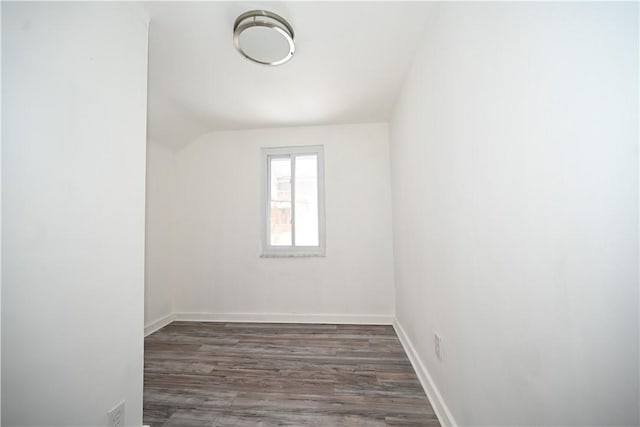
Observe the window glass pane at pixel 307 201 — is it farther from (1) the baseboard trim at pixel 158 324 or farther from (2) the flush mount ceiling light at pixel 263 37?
(1) the baseboard trim at pixel 158 324

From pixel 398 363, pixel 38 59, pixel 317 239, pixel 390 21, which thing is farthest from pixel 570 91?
pixel 317 239

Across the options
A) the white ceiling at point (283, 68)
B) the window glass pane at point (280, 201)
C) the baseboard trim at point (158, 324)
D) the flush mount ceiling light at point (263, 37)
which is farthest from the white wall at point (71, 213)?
the window glass pane at point (280, 201)

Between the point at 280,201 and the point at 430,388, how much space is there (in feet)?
7.97

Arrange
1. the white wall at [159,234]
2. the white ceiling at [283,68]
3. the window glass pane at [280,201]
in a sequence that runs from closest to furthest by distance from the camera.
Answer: the white ceiling at [283,68] < the white wall at [159,234] < the window glass pane at [280,201]

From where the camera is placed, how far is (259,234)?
3.20 m

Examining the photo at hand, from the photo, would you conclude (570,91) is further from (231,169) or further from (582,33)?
(231,169)

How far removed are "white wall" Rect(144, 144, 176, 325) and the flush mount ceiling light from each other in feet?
6.24

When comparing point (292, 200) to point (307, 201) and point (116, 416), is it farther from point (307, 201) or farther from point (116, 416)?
point (116, 416)

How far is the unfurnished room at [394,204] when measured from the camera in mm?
591

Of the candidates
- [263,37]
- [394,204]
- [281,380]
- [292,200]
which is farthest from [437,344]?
[292,200]

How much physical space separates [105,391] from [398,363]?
6.20 feet

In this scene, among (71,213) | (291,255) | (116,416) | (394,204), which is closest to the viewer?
(71,213)

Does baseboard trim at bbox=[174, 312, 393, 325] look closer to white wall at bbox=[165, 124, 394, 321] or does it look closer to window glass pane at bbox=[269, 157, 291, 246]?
white wall at bbox=[165, 124, 394, 321]

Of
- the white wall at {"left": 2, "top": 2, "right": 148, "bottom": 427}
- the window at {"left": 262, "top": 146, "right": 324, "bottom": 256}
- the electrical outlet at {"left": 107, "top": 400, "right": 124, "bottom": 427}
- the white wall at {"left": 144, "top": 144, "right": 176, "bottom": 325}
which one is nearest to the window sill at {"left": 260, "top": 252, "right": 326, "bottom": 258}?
the window at {"left": 262, "top": 146, "right": 324, "bottom": 256}
